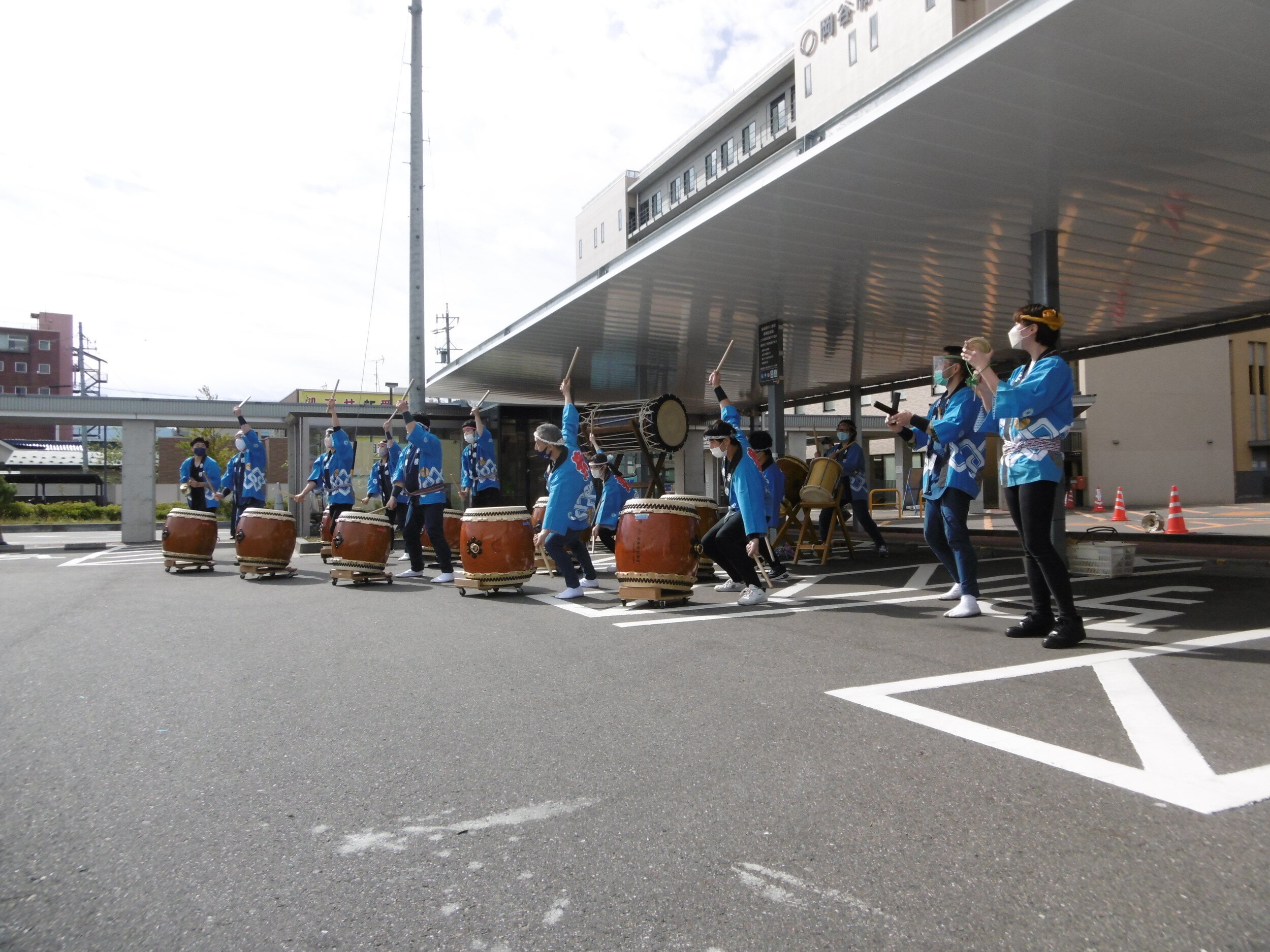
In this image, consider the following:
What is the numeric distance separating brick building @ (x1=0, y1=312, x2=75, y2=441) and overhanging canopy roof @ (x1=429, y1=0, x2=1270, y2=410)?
71874 millimetres

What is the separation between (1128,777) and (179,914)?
2841mm

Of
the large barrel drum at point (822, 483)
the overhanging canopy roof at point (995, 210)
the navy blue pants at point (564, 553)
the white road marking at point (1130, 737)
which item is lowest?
the white road marking at point (1130, 737)

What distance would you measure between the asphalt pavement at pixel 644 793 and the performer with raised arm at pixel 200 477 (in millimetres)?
7475

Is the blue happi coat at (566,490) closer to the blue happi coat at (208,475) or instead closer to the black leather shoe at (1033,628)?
the black leather shoe at (1033,628)

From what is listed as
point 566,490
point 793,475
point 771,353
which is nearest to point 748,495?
point 566,490

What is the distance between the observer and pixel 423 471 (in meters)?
9.05

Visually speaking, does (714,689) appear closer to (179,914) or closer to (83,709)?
(179,914)

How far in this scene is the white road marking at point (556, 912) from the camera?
1854 millimetres

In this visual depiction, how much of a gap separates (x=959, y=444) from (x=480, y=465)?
5.88 meters

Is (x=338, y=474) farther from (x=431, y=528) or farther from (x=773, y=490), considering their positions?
(x=773, y=490)

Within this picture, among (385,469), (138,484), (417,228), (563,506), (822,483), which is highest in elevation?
(417,228)

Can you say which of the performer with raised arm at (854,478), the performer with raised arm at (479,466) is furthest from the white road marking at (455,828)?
the performer with raised arm at (854,478)

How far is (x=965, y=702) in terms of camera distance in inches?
141

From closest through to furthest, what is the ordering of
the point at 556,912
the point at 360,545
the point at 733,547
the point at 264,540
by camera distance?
the point at 556,912, the point at 733,547, the point at 360,545, the point at 264,540
